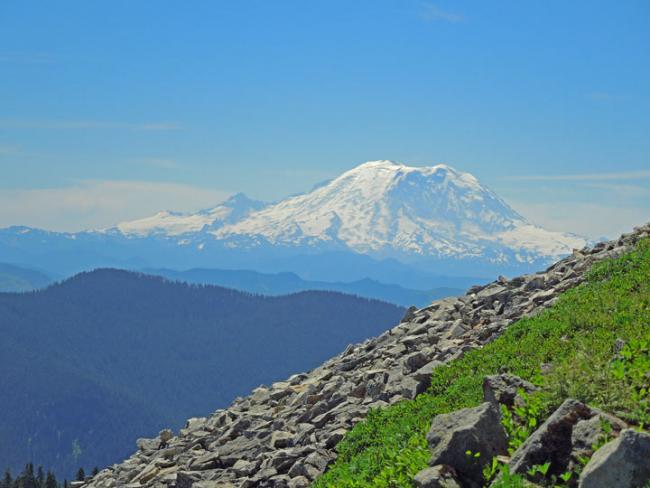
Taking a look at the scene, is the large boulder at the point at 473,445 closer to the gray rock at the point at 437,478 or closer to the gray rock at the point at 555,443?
the gray rock at the point at 437,478

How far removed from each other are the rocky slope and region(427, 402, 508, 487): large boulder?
280 inches

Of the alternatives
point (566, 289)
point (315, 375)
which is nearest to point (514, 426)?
point (566, 289)

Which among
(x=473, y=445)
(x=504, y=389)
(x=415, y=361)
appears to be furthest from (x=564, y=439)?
(x=415, y=361)

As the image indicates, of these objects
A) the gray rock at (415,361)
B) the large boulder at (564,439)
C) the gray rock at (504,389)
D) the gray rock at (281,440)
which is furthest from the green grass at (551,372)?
the gray rock at (281,440)

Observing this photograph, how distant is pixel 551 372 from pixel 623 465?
237 inches

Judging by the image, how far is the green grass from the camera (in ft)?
49.2

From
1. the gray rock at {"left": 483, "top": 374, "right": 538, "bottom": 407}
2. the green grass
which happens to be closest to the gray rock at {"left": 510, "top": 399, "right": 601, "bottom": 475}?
the green grass

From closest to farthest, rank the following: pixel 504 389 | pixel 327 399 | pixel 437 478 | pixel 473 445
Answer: pixel 437 478 < pixel 473 445 < pixel 504 389 < pixel 327 399

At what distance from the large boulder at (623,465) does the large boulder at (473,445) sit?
292cm

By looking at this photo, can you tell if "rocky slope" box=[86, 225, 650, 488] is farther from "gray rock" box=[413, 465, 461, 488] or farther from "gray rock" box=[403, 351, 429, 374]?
"gray rock" box=[413, 465, 461, 488]

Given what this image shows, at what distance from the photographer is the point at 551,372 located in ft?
57.2

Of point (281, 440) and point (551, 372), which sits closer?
point (551, 372)

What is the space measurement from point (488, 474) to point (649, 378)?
3804mm

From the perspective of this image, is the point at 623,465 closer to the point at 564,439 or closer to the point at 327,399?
the point at 564,439
